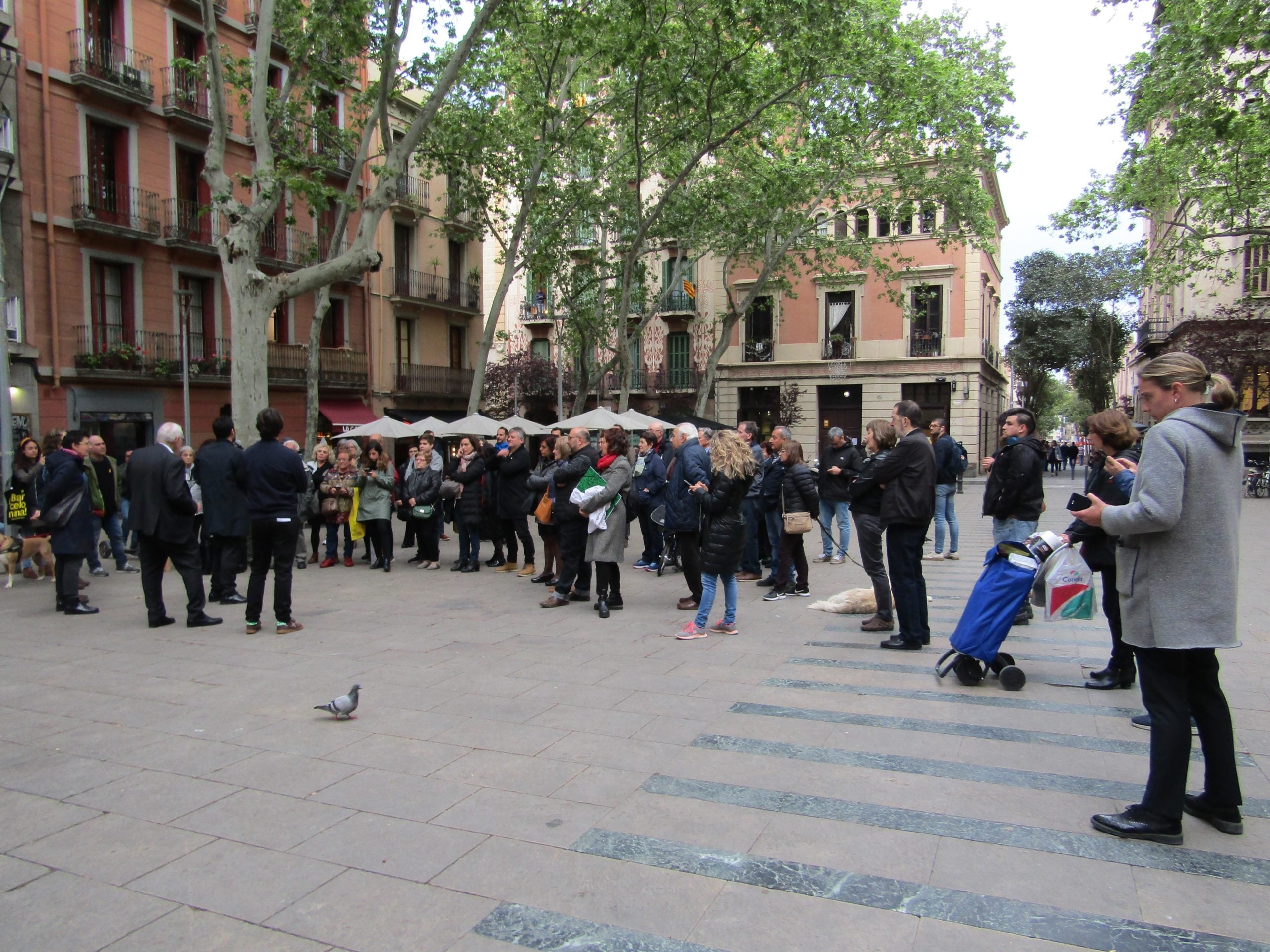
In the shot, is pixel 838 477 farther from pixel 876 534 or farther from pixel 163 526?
pixel 163 526

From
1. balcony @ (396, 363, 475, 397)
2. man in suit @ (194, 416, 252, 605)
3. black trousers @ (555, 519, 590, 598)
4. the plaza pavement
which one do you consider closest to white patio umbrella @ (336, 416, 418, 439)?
man in suit @ (194, 416, 252, 605)

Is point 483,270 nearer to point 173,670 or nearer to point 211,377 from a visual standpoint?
point 211,377

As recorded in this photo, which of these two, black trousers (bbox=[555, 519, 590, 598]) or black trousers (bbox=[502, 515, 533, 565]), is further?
black trousers (bbox=[502, 515, 533, 565])

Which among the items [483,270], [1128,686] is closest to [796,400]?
[483,270]

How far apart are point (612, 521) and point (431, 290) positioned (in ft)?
85.0

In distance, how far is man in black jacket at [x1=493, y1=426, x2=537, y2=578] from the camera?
36.6ft

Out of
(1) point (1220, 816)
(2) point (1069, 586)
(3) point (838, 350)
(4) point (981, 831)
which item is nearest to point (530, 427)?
(2) point (1069, 586)

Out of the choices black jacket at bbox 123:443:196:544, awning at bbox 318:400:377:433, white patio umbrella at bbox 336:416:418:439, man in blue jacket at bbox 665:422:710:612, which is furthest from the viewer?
awning at bbox 318:400:377:433

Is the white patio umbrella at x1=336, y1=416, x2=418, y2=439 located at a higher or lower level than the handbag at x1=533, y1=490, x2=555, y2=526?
higher

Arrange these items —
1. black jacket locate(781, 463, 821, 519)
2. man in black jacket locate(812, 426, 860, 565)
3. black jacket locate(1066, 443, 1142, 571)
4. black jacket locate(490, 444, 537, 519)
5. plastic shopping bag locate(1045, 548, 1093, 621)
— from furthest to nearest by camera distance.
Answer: black jacket locate(490, 444, 537, 519) < man in black jacket locate(812, 426, 860, 565) < black jacket locate(781, 463, 821, 519) < black jacket locate(1066, 443, 1142, 571) < plastic shopping bag locate(1045, 548, 1093, 621)

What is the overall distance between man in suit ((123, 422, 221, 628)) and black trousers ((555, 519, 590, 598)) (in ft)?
10.8

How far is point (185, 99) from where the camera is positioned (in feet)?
74.7

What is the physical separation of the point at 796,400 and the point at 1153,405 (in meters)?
32.4

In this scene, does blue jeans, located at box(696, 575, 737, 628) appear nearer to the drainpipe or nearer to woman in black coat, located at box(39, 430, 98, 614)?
woman in black coat, located at box(39, 430, 98, 614)
